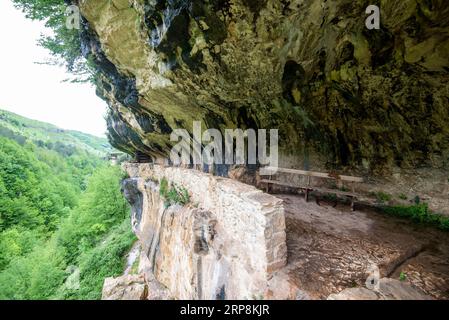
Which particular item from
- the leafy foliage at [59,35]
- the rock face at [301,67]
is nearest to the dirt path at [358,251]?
the rock face at [301,67]

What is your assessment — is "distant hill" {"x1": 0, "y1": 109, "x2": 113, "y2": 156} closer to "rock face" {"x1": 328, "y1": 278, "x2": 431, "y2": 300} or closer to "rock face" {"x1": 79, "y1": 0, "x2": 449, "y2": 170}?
"rock face" {"x1": 79, "y1": 0, "x2": 449, "y2": 170}

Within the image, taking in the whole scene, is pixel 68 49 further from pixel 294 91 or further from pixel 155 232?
pixel 294 91

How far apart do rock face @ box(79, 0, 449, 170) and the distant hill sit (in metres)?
49.9

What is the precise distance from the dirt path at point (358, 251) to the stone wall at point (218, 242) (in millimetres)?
487

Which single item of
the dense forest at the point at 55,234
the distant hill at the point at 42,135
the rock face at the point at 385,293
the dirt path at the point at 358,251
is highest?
the distant hill at the point at 42,135

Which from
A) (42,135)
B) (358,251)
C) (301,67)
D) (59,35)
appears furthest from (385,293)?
(42,135)

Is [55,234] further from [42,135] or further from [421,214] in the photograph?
[42,135]

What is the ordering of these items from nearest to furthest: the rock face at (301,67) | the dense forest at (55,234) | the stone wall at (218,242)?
the stone wall at (218,242), the rock face at (301,67), the dense forest at (55,234)

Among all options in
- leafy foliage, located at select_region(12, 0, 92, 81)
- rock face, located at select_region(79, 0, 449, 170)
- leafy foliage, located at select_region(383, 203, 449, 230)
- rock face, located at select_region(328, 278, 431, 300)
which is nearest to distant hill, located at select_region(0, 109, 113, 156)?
leafy foliage, located at select_region(12, 0, 92, 81)

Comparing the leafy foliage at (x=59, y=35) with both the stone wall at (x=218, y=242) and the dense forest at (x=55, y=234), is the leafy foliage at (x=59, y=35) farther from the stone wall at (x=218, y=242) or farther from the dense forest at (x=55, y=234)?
the dense forest at (x=55, y=234)

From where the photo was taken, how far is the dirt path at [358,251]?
2.71m

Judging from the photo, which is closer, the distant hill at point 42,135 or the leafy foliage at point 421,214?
the leafy foliage at point 421,214
